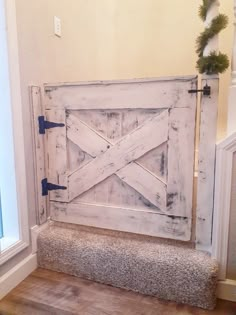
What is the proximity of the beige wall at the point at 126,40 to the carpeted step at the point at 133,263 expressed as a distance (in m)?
0.95

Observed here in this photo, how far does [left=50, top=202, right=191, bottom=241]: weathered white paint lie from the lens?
139 cm

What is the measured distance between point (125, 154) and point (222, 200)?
532 mm

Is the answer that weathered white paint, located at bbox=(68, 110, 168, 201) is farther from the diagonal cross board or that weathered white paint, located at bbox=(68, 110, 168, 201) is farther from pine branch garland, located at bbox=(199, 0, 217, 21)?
pine branch garland, located at bbox=(199, 0, 217, 21)

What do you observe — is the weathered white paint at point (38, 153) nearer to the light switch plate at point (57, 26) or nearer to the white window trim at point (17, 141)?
the white window trim at point (17, 141)

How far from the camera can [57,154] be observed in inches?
62.7

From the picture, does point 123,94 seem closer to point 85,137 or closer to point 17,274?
point 85,137

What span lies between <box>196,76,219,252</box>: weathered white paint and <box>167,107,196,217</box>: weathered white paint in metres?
0.05

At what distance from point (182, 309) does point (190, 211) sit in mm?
448

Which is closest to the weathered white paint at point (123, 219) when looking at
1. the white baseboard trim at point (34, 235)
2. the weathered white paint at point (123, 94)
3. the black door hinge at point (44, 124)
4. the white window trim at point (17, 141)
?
the white baseboard trim at point (34, 235)

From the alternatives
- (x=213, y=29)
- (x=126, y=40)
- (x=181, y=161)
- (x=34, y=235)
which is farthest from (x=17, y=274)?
(x=126, y=40)

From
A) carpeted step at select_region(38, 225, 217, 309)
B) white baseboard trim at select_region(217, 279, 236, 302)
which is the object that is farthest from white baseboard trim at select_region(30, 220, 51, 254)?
white baseboard trim at select_region(217, 279, 236, 302)

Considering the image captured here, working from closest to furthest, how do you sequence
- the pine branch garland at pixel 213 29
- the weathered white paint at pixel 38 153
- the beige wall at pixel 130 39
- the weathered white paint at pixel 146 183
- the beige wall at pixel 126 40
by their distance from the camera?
the pine branch garland at pixel 213 29
the weathered white paint at pixel 146 183
the weathered white paint at pixel 38 153
the beige wall at pixel 126 40
the beige wall at pixel 130 39

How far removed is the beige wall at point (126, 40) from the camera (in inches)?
72.2

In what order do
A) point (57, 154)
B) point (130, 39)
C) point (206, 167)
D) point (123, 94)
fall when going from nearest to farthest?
point (206, 167)
point (123, 94)
point (57, 154)
point (130, 39)
